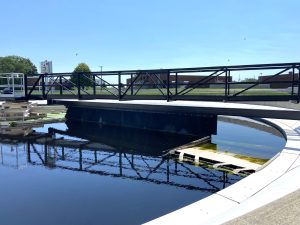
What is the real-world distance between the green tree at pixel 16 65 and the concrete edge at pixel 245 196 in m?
92.5

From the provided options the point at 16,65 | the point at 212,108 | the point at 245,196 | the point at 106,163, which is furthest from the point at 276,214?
the point at 16,65

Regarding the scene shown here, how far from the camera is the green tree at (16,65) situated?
96.6 metres

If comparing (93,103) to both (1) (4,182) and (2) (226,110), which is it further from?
(1) (4,182)

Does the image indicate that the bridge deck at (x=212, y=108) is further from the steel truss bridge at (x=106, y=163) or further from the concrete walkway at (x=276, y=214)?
the concrete walkway at (x=276, y=214)

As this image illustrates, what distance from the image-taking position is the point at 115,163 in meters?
11.4

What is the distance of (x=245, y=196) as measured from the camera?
5652 mm

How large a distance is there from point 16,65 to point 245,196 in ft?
357

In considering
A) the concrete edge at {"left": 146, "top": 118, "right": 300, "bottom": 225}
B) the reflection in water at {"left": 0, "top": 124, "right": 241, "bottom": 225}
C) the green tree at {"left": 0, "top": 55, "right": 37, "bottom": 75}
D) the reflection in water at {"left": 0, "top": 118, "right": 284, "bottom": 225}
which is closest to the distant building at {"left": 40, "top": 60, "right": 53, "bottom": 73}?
the green tree at {"left": 0, "top": 55, "right": 37, "bottom": 75}

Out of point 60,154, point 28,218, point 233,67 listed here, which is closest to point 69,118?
point 60,154

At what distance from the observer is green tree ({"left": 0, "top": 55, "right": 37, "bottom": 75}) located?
317 ft

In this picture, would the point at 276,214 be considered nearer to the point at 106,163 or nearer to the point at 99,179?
the point at 99,179

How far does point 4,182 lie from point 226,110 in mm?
10197

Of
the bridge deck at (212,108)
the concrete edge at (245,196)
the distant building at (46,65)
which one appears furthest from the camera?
the distant building at (46,65)

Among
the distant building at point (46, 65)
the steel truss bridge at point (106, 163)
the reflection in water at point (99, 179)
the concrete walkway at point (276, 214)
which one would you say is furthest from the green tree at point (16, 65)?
the concrete walkway at point (276, 214)
